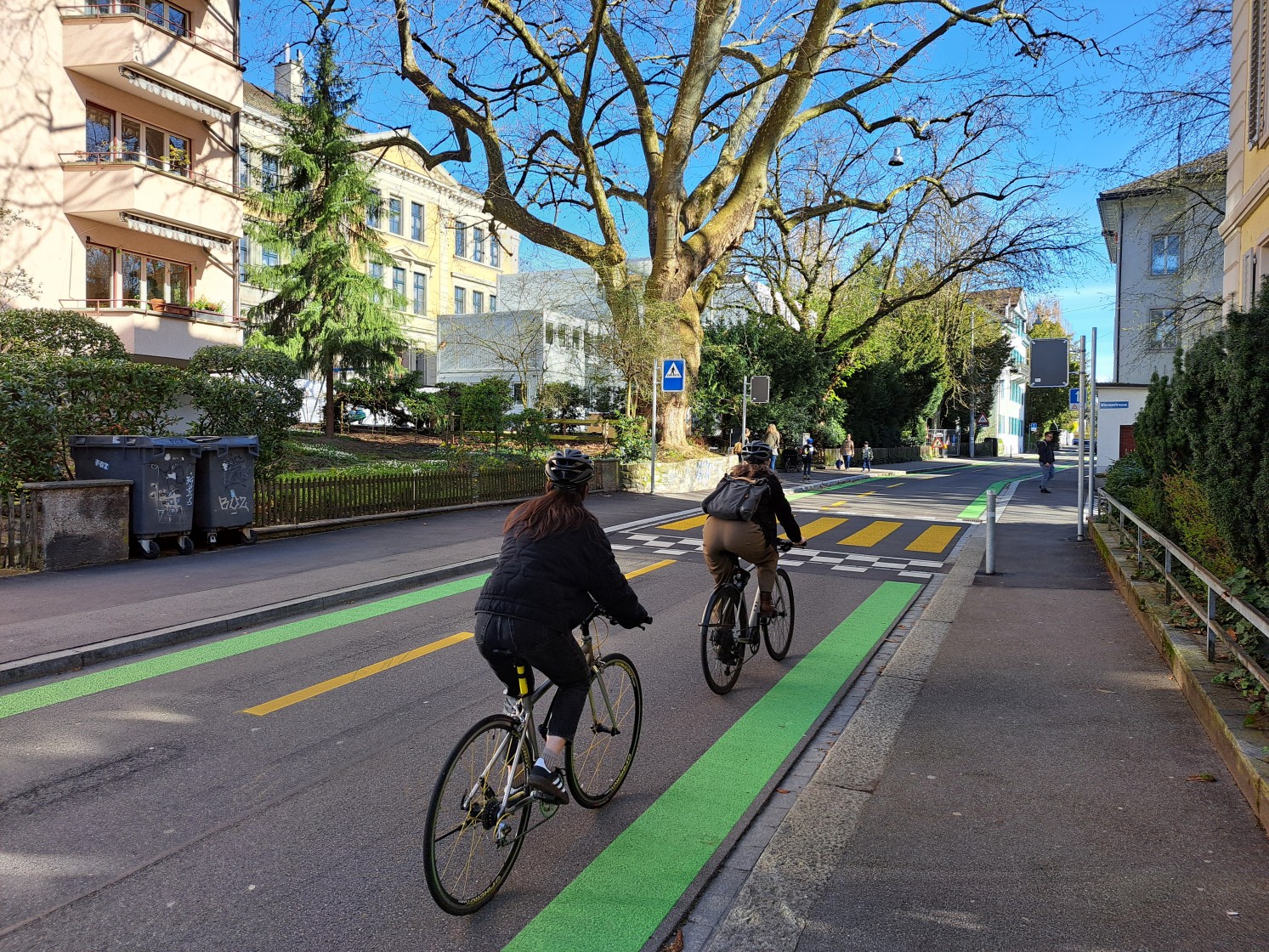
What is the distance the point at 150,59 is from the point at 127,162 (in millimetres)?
2814

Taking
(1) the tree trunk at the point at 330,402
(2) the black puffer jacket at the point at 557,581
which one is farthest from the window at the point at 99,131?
(2) the black puffer jacket at the point at 557,581

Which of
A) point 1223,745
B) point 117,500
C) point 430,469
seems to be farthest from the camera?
point 430,469

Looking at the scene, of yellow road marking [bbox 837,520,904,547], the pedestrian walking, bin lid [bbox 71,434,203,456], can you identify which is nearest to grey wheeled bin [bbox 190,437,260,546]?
bin lid [bbox 71,434,203,456]

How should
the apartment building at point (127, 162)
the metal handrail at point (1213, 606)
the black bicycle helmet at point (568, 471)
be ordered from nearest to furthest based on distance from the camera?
the black bicycle helmet at point (568, 471)
the metal handrail at point (1213, 606)
the apartment building at point (127, 162)

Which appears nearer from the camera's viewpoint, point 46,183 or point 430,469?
point 430,469

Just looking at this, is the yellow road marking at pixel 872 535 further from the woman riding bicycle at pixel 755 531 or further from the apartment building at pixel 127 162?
the apartment building at pixel 127 162

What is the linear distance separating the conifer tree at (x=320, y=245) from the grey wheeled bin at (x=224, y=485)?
61.6 feet

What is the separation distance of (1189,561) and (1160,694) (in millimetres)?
1011

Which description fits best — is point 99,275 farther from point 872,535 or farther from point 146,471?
point 872,535

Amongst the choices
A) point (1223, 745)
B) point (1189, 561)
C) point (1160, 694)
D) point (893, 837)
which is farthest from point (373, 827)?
point (1189, 561)

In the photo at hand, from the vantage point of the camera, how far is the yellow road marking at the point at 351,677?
593cm

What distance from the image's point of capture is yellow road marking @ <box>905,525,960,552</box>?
14914 mm

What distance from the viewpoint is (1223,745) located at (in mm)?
5039

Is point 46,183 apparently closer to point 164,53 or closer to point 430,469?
point 164,53
